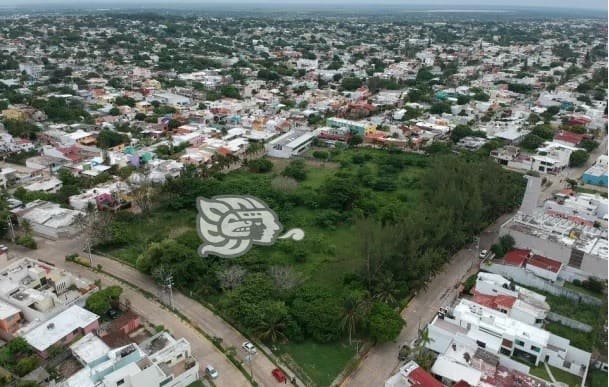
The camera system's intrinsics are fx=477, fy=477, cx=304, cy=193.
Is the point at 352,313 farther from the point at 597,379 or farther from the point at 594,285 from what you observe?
the point at 594,285

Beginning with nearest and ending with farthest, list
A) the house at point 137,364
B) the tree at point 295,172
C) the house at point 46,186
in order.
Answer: the house at point 137,364, the house at point 46,186, the tree at point 295,172

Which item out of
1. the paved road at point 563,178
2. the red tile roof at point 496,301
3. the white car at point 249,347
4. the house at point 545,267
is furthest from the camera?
the paved road at point 563,178

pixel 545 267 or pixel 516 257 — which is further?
pixel 516 257

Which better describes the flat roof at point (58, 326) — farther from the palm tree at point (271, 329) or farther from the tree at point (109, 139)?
the tree at point (109, 139)

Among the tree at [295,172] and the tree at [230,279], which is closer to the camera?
the tree at [230,279]

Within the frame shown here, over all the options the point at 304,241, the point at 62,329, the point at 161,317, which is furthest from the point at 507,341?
the point at 62,329

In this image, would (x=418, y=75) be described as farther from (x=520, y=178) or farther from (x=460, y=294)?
(x=460, y=294)

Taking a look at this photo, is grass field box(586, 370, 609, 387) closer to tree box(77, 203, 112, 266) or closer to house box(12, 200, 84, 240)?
tree box(77, 203, 112, 266)

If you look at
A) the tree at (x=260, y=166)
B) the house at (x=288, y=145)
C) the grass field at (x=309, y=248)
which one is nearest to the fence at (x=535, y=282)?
the grass field at (x=309, y=248)

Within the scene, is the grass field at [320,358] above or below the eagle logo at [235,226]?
below
